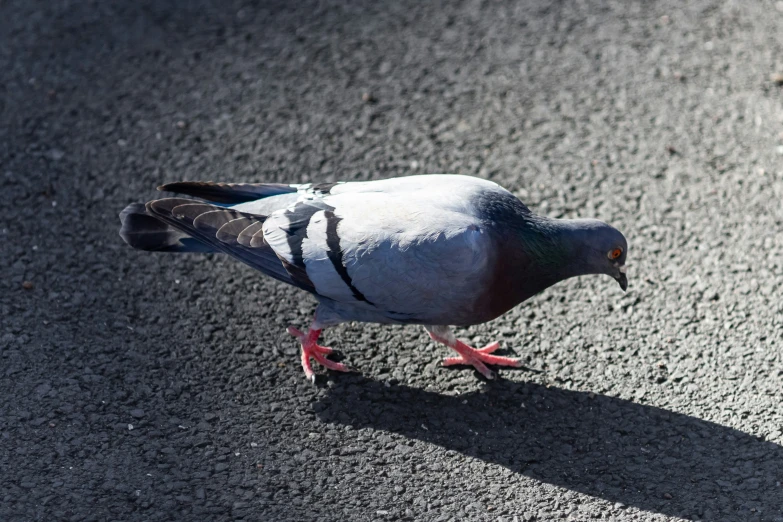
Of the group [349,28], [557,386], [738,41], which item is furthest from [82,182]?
[738,41]

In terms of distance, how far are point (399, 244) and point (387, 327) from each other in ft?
2.97

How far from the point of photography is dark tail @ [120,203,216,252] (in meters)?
4.04

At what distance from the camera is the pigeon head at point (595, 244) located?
3.81m

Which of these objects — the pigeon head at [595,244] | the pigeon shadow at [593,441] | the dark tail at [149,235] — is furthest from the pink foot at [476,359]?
the dark tail at [149,235]

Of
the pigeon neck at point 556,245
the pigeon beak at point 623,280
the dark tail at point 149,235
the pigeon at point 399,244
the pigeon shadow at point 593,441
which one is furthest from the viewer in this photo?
the dark tail at point 149,235

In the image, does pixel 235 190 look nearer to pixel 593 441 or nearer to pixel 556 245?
pixel 556 245

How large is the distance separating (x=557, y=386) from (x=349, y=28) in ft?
11.4

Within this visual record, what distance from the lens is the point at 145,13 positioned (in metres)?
6.28

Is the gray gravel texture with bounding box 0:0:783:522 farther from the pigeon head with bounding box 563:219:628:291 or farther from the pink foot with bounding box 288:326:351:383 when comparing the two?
the pigeon head with bounding box 563:219:628:291

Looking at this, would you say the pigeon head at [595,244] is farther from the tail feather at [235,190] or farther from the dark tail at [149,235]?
the dark tail at [149,235]

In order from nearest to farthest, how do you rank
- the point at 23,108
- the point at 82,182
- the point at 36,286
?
the point at 36,286
the point at 82,182
the point at 23,108

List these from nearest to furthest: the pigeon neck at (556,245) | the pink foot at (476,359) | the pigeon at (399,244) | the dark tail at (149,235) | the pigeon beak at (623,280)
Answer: the pigeon at (399,244)
the pigeon neck at (556,245)
the pigeon beak at (623,280)
the dark tail at (149,235)
the pink foot at (476,359)

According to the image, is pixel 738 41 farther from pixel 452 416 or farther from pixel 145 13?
pixel 145 13

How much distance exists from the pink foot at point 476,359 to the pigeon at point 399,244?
0.34ft
